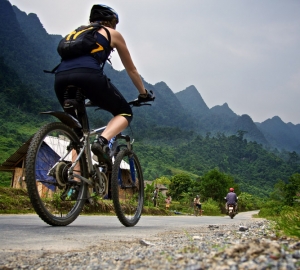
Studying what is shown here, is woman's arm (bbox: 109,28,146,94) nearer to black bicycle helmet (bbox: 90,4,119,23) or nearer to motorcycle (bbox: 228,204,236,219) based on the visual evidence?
black bicycle helmet (bbox: 90,4,119,23)

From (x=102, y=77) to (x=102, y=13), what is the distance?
2.49 ft

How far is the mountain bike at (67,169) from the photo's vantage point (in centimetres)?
303

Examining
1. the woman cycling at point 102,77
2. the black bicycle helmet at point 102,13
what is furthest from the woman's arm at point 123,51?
the black bicycle helmet at point 102,13

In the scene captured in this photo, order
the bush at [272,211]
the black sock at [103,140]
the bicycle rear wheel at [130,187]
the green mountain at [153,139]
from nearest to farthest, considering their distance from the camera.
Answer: the black sock at [103,140]
the bicycle rear wheel at [130,187]
the bush at [272,211]
the green mountain at [153,139]

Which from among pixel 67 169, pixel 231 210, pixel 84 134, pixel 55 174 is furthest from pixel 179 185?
pixel 55 174

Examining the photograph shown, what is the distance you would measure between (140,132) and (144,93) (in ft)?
511

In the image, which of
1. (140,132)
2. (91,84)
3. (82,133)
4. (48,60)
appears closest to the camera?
(91,84)

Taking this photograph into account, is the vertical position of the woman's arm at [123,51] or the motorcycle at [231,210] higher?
the woman's arm at [123,51]

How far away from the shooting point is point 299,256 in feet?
4.19

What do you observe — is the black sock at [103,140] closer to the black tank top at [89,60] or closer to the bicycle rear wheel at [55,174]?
the bicycle rear wheel at [55,174]

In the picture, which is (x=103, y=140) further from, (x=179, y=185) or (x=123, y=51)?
(x=179, y=185)

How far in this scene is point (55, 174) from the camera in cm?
320

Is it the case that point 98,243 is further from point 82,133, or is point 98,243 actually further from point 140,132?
point 140,132

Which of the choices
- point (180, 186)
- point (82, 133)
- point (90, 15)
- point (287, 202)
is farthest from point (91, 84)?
point (180, 186)
